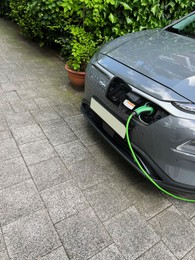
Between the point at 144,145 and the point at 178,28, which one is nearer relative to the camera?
the point at 144,145

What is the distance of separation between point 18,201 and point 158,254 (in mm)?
1009

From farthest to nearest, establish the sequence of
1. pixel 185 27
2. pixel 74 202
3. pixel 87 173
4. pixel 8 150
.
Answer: pixel 185 27 < pixel 8 150 < pixel 87 173 < pixel 74 202

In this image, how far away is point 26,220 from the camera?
4.90 feet

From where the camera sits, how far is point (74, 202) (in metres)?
1.64

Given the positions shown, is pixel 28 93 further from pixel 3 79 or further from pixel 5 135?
pixel 5 135

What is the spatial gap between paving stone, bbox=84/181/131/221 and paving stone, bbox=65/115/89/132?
79cm

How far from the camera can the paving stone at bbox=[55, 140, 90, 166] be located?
1998 mm

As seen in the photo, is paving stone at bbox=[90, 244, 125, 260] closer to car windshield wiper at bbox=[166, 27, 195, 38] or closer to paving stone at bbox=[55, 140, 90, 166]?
paving stone at bbox=[55, 140, 90, 166]

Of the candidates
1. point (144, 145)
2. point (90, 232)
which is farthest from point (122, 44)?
point (90, 232)

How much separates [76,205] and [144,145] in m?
0.66

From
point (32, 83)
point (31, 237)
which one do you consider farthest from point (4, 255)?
point (32, 83)

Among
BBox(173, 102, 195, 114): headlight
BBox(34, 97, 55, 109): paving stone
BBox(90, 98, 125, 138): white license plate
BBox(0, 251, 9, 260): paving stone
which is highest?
BBox(173, 102, 195, 114): headlight

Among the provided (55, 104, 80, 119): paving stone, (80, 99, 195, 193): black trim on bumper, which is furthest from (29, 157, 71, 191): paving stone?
(55, 104, 80, 119): paving stone

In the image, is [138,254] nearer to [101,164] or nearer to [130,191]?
[130,191]
